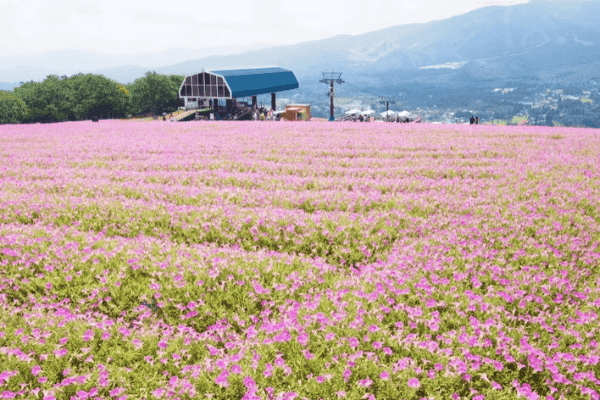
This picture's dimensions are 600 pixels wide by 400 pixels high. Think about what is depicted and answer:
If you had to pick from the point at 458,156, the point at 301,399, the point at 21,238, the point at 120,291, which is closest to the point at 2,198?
the point at 21,238

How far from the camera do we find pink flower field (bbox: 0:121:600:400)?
4.78 m

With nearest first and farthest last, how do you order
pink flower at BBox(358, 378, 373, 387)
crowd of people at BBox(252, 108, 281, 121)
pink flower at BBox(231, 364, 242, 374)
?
pink flower at BBox(358, 378, 373, 387)
pink flower at BBox(231, 364, 242, 374)
crowd of people at BBox(252, 108, 281, 121)

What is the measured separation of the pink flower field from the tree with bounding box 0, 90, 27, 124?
11138 centimetres

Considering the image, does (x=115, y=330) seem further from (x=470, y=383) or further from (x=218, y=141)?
(x=218, y=141)

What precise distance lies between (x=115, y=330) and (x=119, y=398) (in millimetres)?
1410

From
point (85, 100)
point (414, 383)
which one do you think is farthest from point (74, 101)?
point (414, 383)

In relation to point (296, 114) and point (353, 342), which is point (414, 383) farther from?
point (296, 114)

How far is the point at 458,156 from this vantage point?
17.8m

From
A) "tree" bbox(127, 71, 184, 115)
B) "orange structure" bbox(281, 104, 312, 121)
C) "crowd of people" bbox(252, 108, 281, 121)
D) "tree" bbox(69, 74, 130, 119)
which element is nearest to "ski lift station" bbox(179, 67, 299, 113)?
"crowd of people" bbox(252, 108, 281, 121)

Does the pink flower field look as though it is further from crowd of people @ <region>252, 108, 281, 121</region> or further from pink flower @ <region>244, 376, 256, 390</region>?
crowd of people @ <region>252, 108, 281, 121</region>

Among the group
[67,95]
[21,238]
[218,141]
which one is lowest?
[21,238]

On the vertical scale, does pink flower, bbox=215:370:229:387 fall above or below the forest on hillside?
below

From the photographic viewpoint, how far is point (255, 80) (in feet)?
256

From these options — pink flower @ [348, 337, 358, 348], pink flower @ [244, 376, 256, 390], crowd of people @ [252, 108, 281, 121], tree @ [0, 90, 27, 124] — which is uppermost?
tree @ [0, 90, 27, 124]
